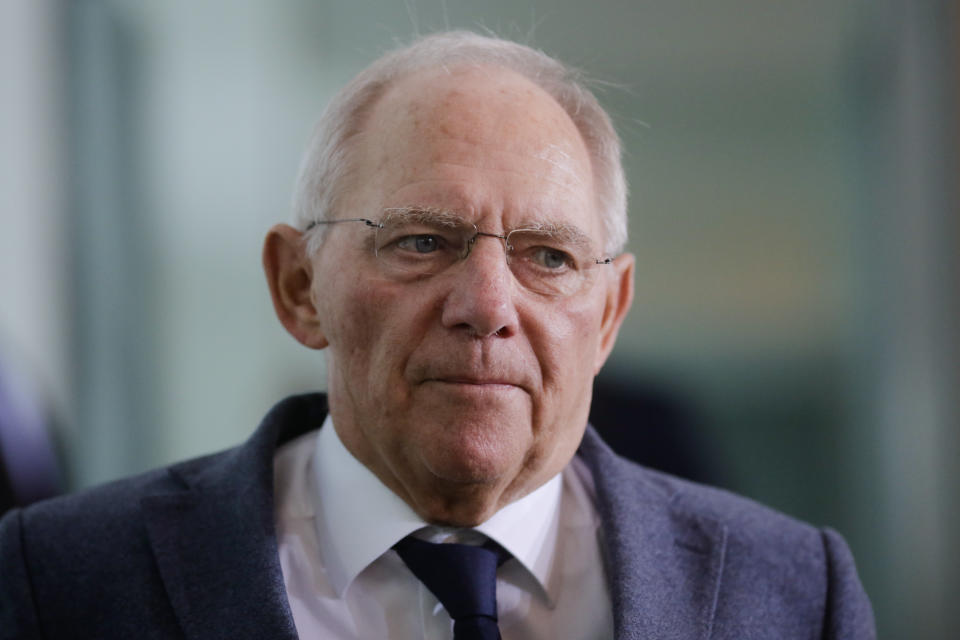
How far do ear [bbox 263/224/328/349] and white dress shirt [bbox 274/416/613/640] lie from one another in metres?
0.18

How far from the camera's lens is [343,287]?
150 cm

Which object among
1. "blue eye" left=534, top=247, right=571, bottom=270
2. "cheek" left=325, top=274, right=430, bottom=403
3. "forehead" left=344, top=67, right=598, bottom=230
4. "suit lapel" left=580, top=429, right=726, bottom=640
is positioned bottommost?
"suit lapel" left=580, top=429, right=726, bottom=640

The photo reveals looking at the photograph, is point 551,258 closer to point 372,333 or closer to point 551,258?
point 551,258

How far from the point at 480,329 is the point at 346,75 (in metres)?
3.04

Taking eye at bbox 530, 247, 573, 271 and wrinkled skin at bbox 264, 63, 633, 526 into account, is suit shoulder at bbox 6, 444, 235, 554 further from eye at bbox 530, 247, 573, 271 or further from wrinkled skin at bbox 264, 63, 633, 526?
eye at bbox 530, 247, 573, 271

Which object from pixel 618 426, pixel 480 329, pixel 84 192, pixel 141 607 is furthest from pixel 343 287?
pixel 84 192

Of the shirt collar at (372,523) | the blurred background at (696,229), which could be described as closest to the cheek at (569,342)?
the shirt collar at (372,523)

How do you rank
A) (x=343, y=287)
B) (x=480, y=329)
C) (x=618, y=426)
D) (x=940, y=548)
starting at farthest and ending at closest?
(x=940, y=548), (x=618, y=426), (x=343, y=287), (x=480, y=329)

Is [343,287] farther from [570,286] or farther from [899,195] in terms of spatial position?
[899,195]

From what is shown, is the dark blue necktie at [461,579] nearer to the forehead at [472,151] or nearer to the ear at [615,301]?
the ear at [615,301]

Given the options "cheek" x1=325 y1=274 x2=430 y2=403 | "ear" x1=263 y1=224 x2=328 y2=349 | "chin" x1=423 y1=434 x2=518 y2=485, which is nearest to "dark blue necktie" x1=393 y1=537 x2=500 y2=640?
"chin" x1=423 y1=434 x2=518 y2=485

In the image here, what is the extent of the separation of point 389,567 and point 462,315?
440mm

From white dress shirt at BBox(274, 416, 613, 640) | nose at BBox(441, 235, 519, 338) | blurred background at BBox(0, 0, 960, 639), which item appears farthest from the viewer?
blurred background at BBox(0, 0, 960, 639)

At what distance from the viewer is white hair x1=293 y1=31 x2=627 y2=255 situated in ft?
5.19
